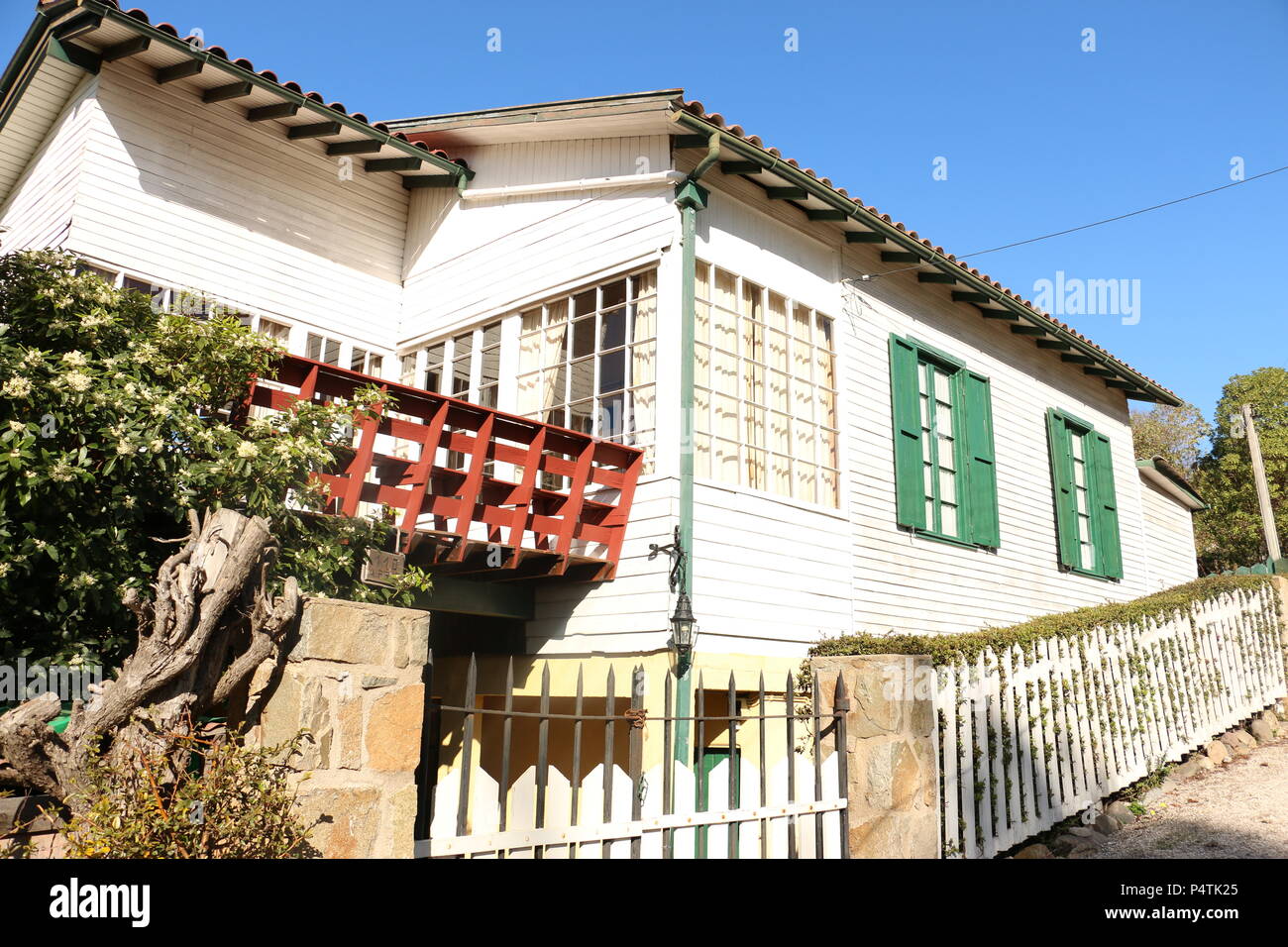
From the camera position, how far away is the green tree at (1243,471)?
79.5ft

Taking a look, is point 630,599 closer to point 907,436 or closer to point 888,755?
point 888,755

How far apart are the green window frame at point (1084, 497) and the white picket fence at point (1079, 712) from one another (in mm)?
2079

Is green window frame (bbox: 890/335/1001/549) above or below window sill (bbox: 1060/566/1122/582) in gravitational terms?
above

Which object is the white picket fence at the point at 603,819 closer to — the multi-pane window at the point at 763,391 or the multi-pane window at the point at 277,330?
the multi-pane window at the point at 763,391

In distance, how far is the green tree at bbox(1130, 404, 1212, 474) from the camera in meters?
28.6

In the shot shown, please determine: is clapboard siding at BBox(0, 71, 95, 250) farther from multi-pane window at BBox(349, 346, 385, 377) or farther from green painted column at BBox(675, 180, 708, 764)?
green painted column at BBox(675, 180, 708, 764)

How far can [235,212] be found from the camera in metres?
9.08

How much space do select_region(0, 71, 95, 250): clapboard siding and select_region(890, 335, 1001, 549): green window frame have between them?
780 centimetres

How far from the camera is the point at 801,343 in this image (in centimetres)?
916

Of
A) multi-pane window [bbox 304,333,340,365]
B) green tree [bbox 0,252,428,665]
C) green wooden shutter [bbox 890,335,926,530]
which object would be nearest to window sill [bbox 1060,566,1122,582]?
green wooden shutter [bbox 890,335,926,530]

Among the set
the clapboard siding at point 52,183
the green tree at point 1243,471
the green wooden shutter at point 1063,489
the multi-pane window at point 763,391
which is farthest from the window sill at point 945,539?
the green tree at point 1243,471

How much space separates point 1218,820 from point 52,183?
11185 mm

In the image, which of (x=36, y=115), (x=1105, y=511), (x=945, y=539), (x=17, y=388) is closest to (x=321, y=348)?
(x=36, y=115)
